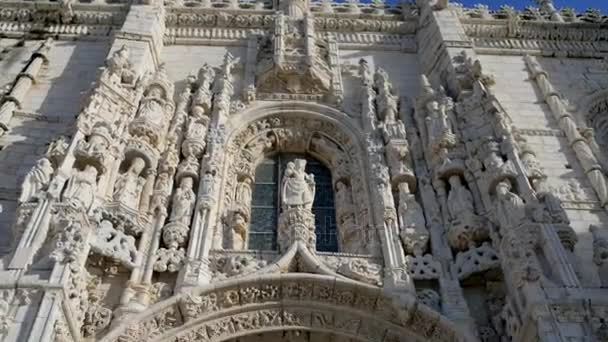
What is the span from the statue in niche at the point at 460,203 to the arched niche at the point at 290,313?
144cm

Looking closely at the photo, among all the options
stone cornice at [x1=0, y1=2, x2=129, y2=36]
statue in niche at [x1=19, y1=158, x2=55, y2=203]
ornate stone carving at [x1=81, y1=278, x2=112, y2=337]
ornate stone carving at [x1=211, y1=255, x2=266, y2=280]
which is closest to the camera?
ornate stone carving at [x1=81, y1=278, x2=112, y2=337]

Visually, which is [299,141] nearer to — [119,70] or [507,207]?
[119,70]

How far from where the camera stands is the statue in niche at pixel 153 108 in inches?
385

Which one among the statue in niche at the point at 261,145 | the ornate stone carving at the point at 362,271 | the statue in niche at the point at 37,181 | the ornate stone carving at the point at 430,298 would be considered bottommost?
the ornate stone carving at the point at 430,298

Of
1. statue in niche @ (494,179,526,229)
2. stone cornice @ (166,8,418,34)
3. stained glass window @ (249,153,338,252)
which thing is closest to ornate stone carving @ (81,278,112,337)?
stained glass window @ (249,153,338,252)

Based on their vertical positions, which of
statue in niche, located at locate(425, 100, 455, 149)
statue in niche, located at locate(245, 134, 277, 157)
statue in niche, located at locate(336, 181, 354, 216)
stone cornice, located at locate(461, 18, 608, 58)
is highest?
stone cornice, located at locate(461, 18, 608, 58)

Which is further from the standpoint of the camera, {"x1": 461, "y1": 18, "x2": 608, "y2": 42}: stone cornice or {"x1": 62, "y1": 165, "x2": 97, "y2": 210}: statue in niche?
{"x1": 461, "y1": 18, "x2": 608, "y2": 42}: stone cornice

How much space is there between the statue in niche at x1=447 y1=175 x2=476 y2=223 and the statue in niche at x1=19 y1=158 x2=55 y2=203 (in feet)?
15.8

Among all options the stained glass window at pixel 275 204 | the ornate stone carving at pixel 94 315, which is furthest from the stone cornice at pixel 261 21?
the ornate stone carving at pixel 94 315

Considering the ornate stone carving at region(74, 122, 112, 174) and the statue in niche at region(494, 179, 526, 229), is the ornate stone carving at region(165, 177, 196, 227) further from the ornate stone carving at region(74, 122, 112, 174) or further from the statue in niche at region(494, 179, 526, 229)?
the statue in niche at region(494, 179, 526, 229)

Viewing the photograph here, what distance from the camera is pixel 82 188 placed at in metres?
7.99

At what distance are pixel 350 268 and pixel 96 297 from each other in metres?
2.84

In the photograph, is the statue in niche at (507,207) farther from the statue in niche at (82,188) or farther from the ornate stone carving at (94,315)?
the statue in niche at (82,188)

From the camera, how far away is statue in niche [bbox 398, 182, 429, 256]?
849 cm
